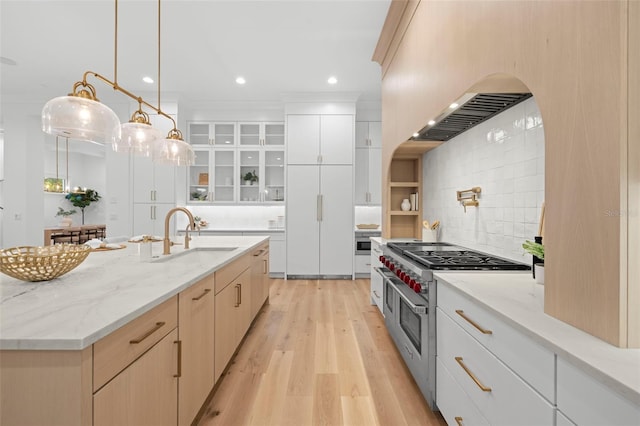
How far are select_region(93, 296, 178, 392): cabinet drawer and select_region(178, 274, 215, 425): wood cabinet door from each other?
14 cm

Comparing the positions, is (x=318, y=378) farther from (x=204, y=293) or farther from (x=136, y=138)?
(x=136, y=138)

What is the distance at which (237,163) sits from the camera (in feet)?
18.2

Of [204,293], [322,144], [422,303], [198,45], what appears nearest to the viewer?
[204,293]

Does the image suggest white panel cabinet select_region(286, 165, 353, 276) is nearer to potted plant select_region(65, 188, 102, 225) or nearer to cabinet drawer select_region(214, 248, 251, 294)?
cabinet drawer select_region(214, 248, 251, 294)

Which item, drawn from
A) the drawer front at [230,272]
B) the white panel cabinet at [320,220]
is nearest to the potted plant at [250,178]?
the white panel cabinet at [320,220]

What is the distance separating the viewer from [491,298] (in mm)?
1195

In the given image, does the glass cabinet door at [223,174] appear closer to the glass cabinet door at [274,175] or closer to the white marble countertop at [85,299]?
the glass cabinet door at [274,175]

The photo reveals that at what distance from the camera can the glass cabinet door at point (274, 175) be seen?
5637 mm

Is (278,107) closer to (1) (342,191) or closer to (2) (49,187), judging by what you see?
(1) (342,191)

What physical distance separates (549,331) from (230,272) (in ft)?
6.09

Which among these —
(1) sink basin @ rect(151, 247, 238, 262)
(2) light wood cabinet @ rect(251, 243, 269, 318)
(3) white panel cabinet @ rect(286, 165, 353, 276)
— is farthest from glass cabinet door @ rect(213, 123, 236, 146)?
(1) sink basin @ rect(151, 247, 238, 262)

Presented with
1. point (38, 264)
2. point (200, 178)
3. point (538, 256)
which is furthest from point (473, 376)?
point (200, 178)

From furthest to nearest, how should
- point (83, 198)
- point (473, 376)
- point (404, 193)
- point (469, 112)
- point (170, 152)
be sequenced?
point (83, 198) → point (404, 193) → point (170, 152) → point (469, 112) → point (473, 376)

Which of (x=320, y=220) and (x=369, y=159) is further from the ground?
(x=369, y=159)
